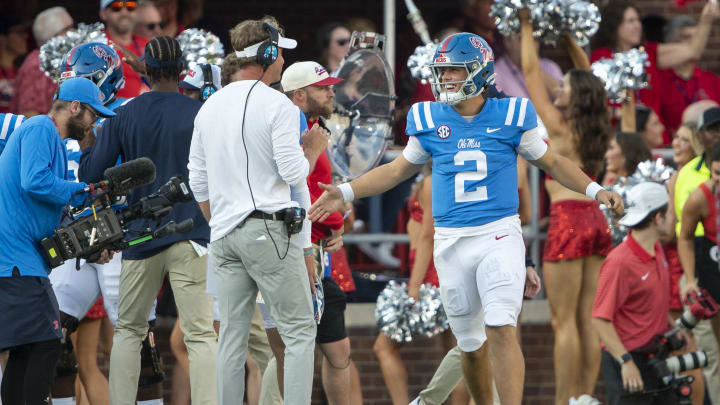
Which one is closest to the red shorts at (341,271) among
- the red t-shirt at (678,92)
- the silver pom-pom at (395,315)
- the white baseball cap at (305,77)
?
the silver pom-pom at (395,315)

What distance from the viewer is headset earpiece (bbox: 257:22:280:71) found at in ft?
21.1

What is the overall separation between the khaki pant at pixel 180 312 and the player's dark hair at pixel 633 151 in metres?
3.69

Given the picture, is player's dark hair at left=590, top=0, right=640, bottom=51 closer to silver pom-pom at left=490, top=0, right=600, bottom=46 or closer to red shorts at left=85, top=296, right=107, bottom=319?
silver pom-pom at left=490, top=0, right=600, bottom=46

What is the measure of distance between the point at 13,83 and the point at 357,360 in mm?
3496

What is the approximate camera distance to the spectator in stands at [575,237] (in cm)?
867

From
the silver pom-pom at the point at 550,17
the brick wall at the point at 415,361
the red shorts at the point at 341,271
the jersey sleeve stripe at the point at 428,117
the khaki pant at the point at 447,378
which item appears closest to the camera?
the jersey sleeve stripe at the point at 428,117

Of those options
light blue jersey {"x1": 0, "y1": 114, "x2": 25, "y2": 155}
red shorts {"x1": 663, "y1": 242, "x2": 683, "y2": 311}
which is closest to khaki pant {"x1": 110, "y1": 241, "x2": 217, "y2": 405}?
light blue jersey {"x1": 0, "y1": 114, "x2": 25, "y2": 155}

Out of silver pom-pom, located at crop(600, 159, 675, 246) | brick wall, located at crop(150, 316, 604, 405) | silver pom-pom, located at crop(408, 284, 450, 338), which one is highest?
silver pom-pom, located at crop(600, 159, 675, 246)

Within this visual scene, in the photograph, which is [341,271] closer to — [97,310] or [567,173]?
[97,310]

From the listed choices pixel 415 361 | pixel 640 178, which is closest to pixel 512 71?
pixel 640 178

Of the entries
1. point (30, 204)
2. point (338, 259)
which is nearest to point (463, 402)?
point (338, 259)

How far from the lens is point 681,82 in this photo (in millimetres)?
10953

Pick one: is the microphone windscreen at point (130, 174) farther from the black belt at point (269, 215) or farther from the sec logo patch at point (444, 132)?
the sec logo patch at point (444, 132)

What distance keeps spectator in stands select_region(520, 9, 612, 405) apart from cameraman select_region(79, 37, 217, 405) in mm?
2722
